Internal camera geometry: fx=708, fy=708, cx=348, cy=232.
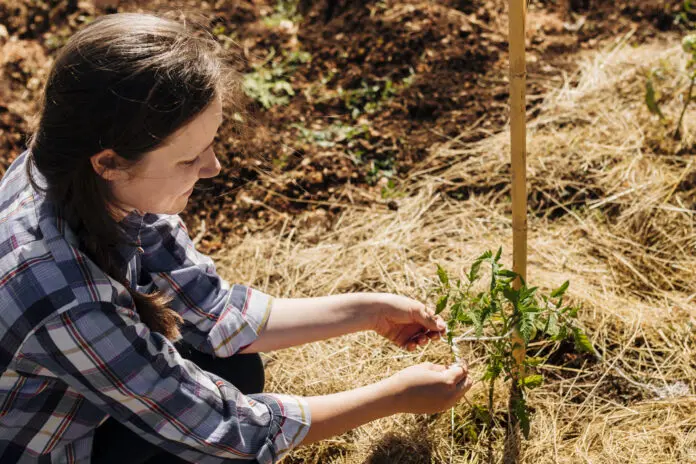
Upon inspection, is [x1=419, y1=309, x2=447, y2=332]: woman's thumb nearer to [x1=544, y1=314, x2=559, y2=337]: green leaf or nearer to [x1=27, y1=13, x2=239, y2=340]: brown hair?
[x1=544, y1=314, x2=559, y2=337]: green leaf

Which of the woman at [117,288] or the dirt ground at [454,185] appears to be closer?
the woman at [117,288]

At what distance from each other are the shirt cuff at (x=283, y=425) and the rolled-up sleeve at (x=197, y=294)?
0.25 metres

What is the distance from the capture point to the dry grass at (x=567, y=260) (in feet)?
6.66

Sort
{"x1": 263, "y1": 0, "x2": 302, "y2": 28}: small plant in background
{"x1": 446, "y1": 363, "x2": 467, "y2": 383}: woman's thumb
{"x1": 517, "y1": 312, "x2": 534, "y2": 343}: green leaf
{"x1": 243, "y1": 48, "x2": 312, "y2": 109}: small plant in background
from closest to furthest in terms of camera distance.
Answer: {"x1": 517, "y1": 312, "x2": 534, "y2": 343}: green leaf → {"x1": 446, "y1": 363, "x2": 467, "y2": 383}: woman's thumb → {"x1": 243, "y1": 48, "x2": 312, "y2": 109}: small plant in background → {"x1": 263, "y1": 0, "x2": 302, "y2": 28}: small plant in background

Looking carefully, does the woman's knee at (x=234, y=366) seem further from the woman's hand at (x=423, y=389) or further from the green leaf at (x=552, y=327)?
the green leaf at (x=552, y=327)

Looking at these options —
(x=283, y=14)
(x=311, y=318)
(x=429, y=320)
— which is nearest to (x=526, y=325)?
(x=429, y=320)

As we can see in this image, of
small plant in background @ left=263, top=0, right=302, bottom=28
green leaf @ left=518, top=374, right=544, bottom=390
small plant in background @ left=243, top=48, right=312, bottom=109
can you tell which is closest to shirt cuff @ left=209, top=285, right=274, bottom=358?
green leaf @ left=518, top=374, right=544, bottom=390

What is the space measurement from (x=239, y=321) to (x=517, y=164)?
0.81 meters

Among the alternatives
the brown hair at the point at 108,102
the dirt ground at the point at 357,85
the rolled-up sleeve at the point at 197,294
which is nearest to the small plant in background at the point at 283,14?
the dirt ground at the point at 357,85

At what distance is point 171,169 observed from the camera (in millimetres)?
1426

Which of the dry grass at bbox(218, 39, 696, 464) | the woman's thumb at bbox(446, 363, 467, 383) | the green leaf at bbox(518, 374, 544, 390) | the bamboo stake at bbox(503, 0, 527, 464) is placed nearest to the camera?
the bamboo stake at bbox(503, 0, 527, 464)

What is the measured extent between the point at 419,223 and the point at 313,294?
1.63 feet

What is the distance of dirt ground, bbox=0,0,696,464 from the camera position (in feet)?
6.84

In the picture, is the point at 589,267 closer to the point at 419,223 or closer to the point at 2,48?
the point at 419,223
